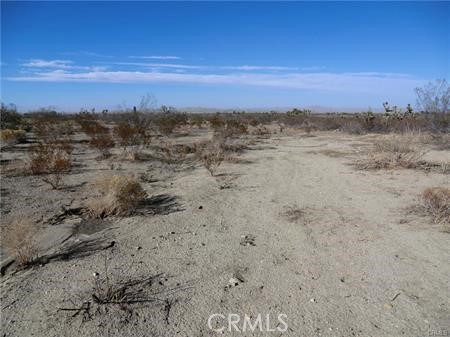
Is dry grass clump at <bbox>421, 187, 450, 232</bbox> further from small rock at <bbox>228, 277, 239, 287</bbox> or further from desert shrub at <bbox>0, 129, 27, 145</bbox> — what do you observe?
→ desert shrub at <bbox>0, 129, 27, 145</bbox>

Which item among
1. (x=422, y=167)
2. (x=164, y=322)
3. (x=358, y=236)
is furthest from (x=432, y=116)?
(x=164, y=322)

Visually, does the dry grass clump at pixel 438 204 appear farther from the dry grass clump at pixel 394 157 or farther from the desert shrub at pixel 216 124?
the desert shrub at pixel 216 124

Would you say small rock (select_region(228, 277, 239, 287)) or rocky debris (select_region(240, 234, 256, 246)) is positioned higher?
rocky debris (select_region(240, 234, 256, 246))

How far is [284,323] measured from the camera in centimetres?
422

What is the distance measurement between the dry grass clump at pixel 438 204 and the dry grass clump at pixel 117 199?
569cm

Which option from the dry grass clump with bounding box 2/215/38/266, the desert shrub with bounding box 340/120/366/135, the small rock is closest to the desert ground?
the small rock

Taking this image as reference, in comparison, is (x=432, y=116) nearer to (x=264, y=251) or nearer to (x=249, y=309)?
(x=264, y=251)

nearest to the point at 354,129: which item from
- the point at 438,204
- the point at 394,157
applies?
the point at 394,157

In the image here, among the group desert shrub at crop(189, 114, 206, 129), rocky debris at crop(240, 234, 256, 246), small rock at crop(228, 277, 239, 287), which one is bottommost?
desert shrub at crop(189, 114, 206, 129)

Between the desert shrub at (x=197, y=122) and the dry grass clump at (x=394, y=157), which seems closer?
the dry grass clump at (x=394, y=157)

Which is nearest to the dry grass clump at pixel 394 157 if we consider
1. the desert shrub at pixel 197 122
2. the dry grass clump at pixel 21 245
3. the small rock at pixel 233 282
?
the small rock at pixel 233 282

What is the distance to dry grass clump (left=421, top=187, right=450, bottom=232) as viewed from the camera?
23.2 feet

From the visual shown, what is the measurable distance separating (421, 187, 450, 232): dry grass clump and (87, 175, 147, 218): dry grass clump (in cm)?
569

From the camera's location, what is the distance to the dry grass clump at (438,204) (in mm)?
7059
